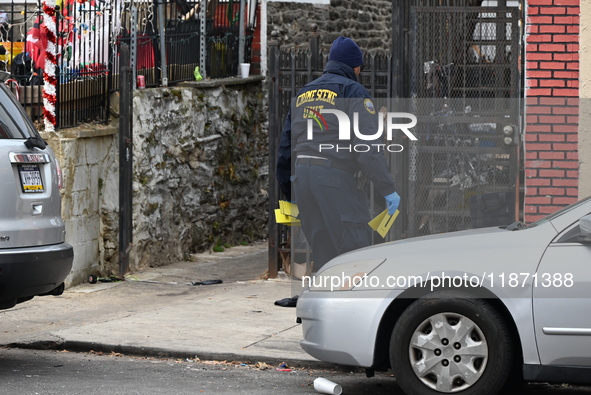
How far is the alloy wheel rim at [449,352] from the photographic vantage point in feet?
18.5

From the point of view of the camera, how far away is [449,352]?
5656mm

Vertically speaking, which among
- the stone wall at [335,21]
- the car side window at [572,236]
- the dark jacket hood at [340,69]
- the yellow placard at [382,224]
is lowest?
the yellow placard at [382,224]

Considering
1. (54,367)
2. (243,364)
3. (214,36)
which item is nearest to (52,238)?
(54,367)

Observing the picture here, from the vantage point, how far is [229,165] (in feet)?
43.3

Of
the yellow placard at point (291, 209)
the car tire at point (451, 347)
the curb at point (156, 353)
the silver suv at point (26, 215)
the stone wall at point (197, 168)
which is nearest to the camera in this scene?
the car tire at point (451, 347)

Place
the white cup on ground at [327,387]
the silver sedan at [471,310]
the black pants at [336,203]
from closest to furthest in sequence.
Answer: the silver sedan at [471,310] → the white cup on ground at [327,387] → the black pants at [336,203]

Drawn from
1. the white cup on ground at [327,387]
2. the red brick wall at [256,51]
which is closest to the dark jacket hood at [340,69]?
the white cup on ground at [327,387]

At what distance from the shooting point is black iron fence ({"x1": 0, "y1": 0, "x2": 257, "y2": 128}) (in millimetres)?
10109

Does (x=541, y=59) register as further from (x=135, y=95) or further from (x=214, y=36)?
(x=214, y=36)

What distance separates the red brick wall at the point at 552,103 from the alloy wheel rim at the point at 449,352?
3.52 metres

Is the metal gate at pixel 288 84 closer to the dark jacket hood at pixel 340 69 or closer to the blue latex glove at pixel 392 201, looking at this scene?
the dark jacket hood at pixel 340 69

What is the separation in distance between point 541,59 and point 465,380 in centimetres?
414

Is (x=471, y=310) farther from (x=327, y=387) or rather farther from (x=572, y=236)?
(x=327, y=387)

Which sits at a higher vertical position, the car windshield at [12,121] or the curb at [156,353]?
the car windshield at [12,121]
